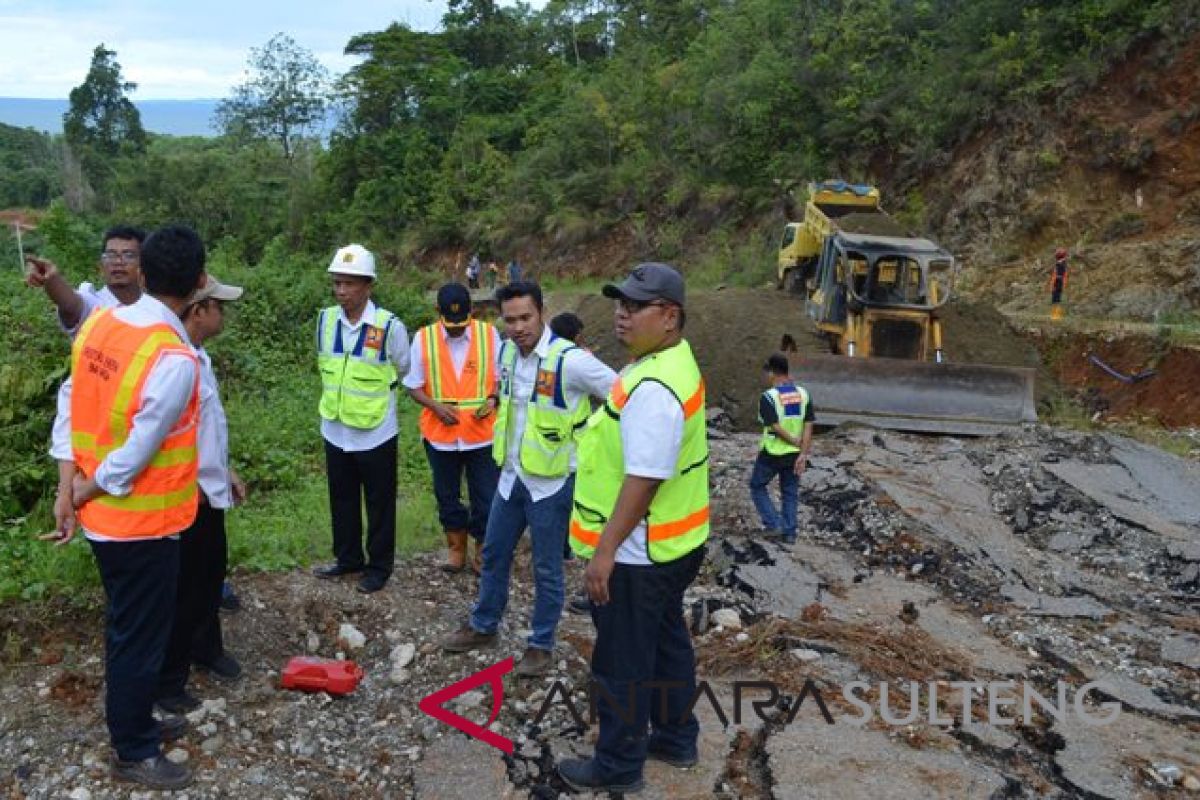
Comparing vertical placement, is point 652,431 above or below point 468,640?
above

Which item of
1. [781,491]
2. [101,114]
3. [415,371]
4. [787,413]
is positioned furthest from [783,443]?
[101,114]

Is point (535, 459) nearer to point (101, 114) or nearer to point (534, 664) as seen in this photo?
point (534, 664)

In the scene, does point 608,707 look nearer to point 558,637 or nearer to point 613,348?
point 558,637

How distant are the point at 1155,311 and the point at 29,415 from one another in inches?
587

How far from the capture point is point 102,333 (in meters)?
3.05

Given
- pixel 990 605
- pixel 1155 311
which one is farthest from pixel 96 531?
pixel 1155 311

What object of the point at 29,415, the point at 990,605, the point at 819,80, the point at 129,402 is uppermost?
the point at 819,80

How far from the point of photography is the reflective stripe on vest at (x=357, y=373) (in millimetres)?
4801

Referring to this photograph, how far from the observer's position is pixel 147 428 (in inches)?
119

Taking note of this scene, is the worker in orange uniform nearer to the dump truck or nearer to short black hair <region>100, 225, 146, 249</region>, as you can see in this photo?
the dump truck

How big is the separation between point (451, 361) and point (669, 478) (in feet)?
7.96

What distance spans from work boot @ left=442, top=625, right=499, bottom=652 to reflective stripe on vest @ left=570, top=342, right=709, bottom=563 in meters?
1.38

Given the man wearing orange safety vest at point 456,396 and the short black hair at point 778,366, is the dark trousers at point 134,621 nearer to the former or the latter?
the man wearing orange safety vest at point 456,396

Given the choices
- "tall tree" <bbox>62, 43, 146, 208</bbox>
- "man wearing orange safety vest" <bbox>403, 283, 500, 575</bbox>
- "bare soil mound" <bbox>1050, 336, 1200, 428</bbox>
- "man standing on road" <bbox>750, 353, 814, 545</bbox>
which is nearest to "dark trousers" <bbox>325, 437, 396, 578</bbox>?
"man wearing orange safety vest" <bbox>403, 283, 500, 575</bbox>
